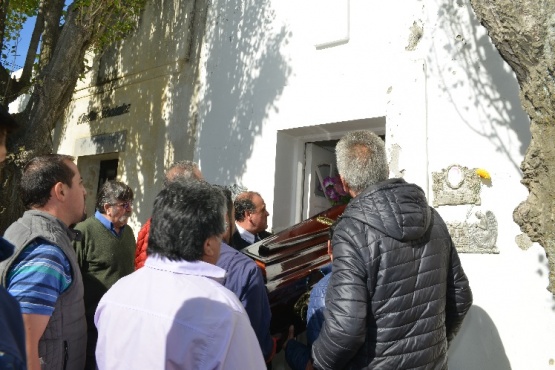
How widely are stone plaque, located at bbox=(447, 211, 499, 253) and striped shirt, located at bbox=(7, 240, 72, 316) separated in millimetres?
2903

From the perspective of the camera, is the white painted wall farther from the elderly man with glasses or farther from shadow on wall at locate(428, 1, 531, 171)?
the elderly man with glasses

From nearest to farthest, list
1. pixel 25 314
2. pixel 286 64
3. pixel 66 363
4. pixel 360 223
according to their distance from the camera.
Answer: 1. pixel 25 314
2. pixel 66 363
3. pixel 360 223
4. pixel 286 64

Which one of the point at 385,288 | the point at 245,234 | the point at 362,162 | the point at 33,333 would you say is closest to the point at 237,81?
the point at 245,234

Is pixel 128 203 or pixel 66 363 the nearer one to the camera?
pixel 66 363

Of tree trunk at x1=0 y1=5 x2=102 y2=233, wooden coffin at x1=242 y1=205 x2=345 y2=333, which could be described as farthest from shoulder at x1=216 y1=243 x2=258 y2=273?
tree trunk at x1=0 y1=5 x2=102 y2=233

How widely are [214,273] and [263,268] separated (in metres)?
1.69

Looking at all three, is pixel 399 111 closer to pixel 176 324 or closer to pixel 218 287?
pixel 218 287

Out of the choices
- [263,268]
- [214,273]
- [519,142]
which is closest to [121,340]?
[214,273]

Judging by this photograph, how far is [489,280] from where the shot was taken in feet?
12.7

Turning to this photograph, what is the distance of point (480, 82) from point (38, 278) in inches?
138

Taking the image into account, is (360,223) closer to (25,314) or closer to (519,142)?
(25,314)

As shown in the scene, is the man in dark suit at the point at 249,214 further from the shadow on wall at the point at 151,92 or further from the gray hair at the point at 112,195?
the shadow on wall at the point at 151,92

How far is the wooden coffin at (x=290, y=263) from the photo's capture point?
11.0 ft

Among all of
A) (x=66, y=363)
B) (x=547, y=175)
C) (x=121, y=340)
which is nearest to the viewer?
(x=121, y=340)
